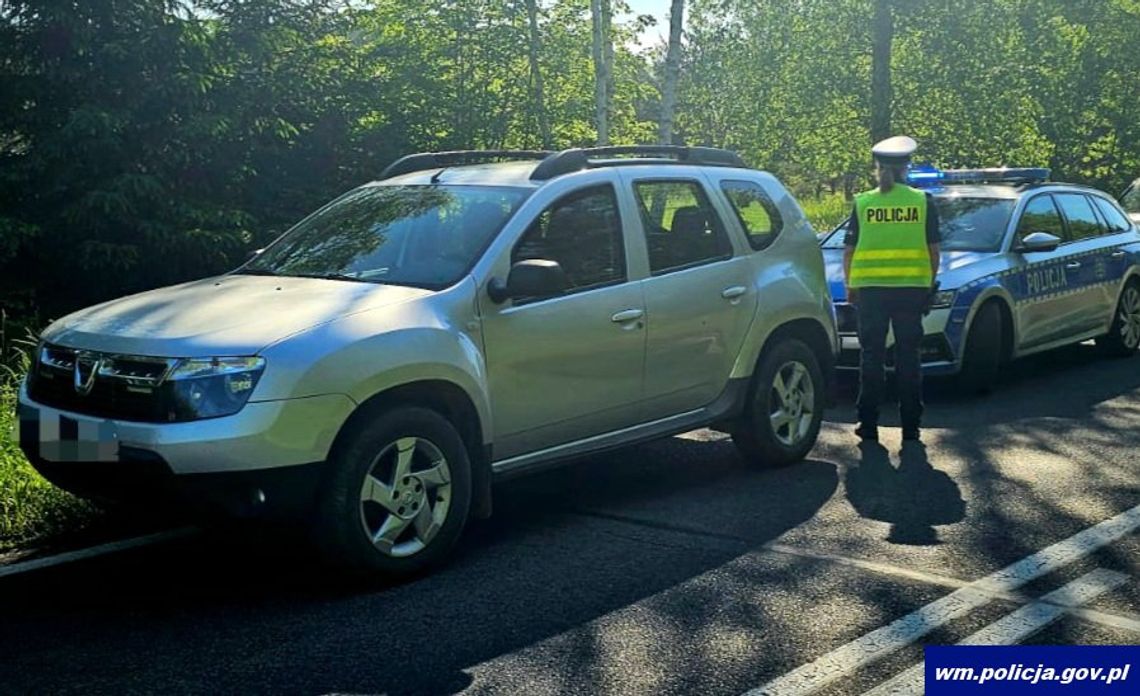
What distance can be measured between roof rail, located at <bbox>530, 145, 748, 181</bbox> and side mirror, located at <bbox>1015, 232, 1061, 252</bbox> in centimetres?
352

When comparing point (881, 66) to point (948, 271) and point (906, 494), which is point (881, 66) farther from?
point (906, 494)

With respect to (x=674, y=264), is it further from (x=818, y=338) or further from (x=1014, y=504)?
(x=1014, y=504)

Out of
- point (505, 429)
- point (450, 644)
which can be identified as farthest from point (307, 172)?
point (450, 644)

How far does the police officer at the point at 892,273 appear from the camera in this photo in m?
8.13

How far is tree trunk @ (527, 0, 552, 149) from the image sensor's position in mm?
19969

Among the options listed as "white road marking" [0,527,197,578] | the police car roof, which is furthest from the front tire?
the police car roof

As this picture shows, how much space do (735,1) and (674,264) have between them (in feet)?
77.1

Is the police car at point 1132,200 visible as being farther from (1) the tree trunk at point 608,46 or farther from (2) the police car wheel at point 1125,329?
(1) the tree trunk at point 608,46

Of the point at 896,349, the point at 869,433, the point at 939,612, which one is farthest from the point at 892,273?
the point at 939,612

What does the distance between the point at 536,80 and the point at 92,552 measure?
15403mm

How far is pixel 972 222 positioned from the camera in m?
10.8

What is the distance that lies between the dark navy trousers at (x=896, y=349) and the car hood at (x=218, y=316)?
3688 millimetres

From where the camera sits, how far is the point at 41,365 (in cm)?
555

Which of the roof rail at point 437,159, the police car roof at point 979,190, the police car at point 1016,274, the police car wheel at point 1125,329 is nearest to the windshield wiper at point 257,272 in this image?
the roof rail at point 437,159
